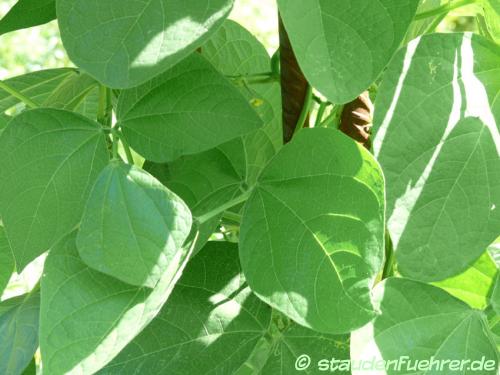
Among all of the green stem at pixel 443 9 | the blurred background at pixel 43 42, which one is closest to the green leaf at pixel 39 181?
the green stem at pixel 443 9

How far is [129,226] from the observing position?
1.26ft

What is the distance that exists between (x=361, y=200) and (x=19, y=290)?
5.25 ft

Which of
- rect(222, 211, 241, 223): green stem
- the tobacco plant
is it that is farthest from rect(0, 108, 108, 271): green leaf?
rect(222, 211, 241, 223): green stem

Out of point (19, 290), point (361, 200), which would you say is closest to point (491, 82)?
point (361, 200)

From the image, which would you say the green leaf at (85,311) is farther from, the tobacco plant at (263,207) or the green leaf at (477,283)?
the green leaf at (477,283)

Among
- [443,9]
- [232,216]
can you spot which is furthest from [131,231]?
[443,9]

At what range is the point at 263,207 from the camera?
1.45ft

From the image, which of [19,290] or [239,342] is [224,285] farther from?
[19,290]

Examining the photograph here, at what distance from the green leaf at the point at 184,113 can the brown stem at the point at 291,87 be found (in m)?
0.09

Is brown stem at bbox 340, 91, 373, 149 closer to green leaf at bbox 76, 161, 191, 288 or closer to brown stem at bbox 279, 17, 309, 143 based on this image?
brown stem at bbox 279, 17, 309, 143

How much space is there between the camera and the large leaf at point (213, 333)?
475 mm

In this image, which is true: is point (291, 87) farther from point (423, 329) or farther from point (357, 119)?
point (423, 329)

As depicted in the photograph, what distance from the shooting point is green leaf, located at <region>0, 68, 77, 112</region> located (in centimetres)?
57

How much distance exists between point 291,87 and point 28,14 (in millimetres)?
180
